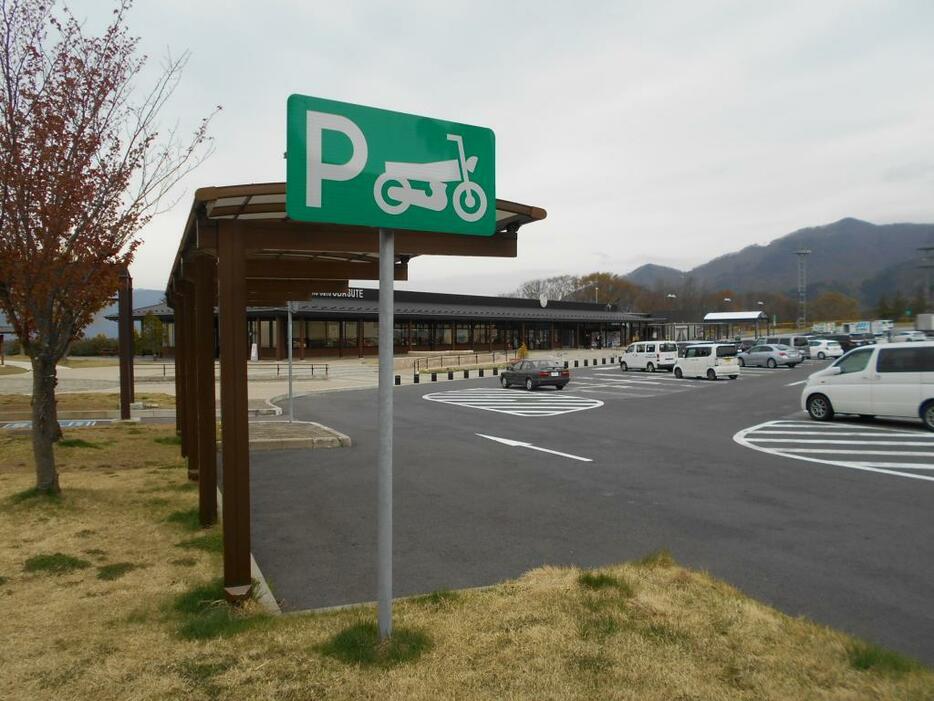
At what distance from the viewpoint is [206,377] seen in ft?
20.5

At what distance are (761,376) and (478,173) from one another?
1238 inches

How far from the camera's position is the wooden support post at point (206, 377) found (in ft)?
20.3

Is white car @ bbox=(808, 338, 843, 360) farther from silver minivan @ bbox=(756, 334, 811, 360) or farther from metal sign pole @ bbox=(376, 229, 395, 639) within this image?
metal sign pole @ bbox=(376, 229, 395, 639)

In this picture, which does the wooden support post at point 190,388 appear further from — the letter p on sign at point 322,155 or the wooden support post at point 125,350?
the wooden support post at point 125,350

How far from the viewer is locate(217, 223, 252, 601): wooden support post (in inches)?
178

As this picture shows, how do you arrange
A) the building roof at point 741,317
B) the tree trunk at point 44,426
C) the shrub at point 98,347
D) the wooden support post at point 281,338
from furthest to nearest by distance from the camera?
the building roof at point 741,317, the shrub at point 98,347, the wooden support post at point 281,338, the tree trunk at point 44,426

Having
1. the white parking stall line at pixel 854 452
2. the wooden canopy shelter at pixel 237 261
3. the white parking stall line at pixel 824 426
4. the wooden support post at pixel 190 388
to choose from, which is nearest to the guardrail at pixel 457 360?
the white parking stall line at pixel 824 426

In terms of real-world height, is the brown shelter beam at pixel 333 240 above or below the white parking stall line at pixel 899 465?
above

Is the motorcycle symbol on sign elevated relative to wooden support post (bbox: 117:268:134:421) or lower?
elevated

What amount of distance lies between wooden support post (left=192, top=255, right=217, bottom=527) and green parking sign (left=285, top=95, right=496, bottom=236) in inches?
118

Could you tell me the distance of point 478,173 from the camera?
163 inches

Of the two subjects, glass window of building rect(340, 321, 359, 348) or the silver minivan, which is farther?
glass window of building rect(340, 321, 359, 348)

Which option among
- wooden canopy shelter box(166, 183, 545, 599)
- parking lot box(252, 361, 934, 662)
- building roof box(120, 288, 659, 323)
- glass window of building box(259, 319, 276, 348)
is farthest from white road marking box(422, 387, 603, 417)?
glass window of building box(259, 319, 276, 348)

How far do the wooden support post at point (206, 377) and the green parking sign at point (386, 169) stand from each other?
3004 mm
